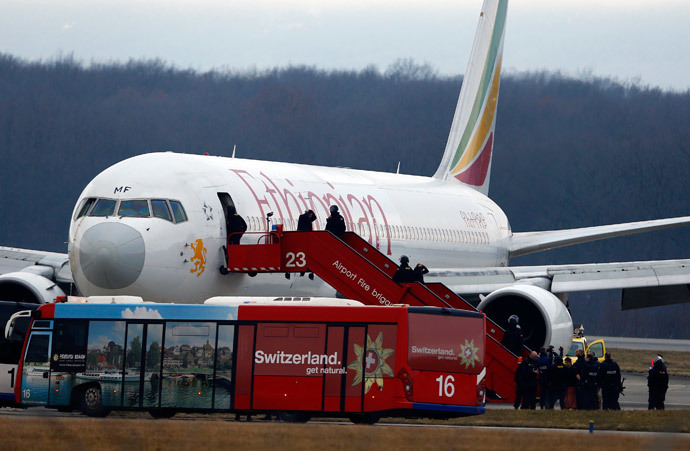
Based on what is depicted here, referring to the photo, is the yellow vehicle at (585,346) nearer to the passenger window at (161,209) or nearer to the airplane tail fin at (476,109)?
the airplane tail fin at (476,109)

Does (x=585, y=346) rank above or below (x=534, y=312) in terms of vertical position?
below

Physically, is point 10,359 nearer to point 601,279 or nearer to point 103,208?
point 103,208

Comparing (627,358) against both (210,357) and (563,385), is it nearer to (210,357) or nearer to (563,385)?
(563,385)

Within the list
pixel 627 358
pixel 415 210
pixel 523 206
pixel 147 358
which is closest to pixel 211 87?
pixel 523 206

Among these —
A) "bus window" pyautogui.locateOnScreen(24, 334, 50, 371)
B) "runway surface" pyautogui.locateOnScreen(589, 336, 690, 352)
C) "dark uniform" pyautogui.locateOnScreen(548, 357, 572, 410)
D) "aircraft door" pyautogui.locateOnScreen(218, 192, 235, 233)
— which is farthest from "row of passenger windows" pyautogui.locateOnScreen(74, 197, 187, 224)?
"runway surface" pyautogui.locateOnScreen(589, 336, 690, 352)

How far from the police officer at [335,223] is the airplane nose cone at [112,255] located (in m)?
3.56

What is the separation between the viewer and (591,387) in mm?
23797

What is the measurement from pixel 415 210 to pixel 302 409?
538 inches

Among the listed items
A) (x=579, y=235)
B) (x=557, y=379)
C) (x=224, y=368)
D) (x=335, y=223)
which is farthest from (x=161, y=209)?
(x=579, y=235)

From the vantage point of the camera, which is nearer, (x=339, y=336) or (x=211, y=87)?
(x=339, y=336)

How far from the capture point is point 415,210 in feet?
103

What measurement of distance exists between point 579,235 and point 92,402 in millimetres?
17313

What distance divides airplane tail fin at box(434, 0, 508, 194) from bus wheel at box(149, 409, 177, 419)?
20.1m

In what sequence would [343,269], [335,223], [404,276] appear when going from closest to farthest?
[343,269] → [404,276] → [335,223]
